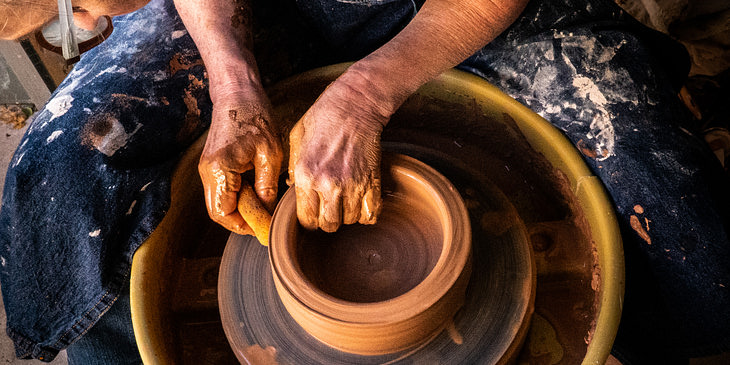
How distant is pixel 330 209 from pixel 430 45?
0.55 m

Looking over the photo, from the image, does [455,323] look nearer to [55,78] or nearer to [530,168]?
[530,168]

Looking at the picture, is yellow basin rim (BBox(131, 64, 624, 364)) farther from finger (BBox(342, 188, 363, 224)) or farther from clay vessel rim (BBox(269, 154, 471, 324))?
finger (BBox(342, 188, 363, 224))

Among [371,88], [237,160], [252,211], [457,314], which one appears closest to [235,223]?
[252,211]

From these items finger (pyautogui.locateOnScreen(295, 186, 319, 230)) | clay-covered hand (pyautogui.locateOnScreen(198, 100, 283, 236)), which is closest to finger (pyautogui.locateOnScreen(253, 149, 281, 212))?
clay-covered hand (pyautogui.locateOnScreen(198, 100, 283, 236))

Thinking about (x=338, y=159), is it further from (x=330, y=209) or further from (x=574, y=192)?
(x=574, y=192)

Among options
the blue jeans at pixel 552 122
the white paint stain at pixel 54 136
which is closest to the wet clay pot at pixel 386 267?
the blue jeans at pixel 552 122

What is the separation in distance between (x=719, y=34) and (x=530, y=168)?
1.68 metres

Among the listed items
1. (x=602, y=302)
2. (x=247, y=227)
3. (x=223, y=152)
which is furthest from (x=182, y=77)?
(x=602, y=302)

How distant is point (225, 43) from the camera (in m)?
1.59

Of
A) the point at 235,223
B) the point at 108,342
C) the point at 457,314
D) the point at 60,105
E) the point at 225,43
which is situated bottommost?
the point at 108,342

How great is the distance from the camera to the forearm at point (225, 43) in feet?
5.00

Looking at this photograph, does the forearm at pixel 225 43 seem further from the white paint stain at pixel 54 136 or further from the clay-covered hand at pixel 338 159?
the white paint stain at pixel 54 136

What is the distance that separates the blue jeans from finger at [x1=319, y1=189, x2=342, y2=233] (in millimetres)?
521

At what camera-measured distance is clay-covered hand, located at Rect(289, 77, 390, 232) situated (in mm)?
1272
